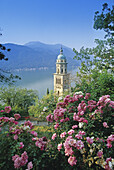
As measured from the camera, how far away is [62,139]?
95.0 inches

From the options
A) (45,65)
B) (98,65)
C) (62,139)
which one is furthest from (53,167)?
(45,65)

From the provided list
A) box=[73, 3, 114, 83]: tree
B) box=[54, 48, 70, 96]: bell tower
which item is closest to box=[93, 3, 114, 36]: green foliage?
box=[73, 3, 114, 83]: tree

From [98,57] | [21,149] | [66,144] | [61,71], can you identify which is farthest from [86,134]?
[61,71]

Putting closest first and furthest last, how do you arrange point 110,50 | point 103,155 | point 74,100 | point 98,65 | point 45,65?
1. point 103,155
2. point 74,100
3. point 110,50
4. point 98,65
5. point 45,65

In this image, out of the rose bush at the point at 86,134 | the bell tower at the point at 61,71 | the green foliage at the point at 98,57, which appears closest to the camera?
the rose bush at the point at 86,134

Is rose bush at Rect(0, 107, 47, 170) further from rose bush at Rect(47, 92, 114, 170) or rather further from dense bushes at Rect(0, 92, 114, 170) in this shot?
rose bush at Rect(47, 92, 114, 170)

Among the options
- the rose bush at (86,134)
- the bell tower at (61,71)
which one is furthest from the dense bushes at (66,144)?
the bell tower at (61,71)

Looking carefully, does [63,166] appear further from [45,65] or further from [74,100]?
[45,65]

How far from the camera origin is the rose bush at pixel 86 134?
6.53 ft

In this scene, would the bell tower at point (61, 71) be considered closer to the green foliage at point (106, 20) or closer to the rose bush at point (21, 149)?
the green foliage at point (106, 20)

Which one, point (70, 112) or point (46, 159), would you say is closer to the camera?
point (46, 159)

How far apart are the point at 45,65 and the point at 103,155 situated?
142 m

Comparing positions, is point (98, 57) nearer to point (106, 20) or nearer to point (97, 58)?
point (97, 58)

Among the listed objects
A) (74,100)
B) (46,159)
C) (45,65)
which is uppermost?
(45,65)
